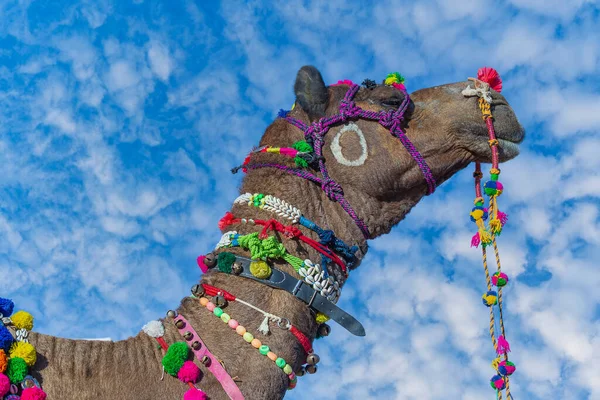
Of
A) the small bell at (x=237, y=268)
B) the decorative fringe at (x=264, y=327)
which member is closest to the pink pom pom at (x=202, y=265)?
the small bell at (x=237, y=268)

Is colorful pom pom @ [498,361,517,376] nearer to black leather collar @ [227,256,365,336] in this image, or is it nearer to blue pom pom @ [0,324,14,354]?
black leather collar @ [227,256,365,336]

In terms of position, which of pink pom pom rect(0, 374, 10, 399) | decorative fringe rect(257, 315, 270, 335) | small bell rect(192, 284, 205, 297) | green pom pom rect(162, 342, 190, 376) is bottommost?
pink pom pom rect(0, 374, 10, 399)

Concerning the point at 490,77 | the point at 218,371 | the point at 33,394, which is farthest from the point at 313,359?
the point at 490,77

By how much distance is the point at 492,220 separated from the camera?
5.84 metres

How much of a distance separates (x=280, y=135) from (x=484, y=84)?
1876 mm

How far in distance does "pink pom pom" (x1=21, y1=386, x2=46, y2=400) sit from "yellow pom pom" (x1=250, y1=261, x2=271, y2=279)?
5.11ft

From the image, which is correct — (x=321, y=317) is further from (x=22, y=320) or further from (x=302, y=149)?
(x=22, y=320)

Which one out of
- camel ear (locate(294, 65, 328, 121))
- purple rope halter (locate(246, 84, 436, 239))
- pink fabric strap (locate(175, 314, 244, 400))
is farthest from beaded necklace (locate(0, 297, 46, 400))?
camel ear (locate(294, 65, 328, 121))

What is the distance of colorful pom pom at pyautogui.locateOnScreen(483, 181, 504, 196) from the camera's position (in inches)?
233

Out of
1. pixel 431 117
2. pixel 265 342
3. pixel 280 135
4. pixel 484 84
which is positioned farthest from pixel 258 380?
pixel 484 84

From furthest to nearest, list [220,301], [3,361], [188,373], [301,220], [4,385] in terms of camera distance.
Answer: [301,220] → [220,301] → [188,373] → [3,361] → [4,385]

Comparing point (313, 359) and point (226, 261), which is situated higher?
point (226, 261)

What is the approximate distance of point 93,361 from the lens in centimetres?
455

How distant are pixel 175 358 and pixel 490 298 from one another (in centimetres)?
261
